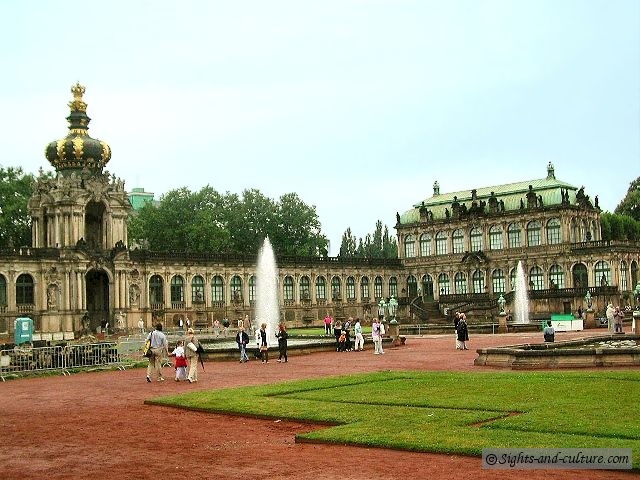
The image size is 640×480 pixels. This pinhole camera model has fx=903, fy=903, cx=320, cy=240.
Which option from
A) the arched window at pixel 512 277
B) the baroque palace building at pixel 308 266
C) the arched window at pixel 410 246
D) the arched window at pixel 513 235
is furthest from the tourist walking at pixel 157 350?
the arched window at pixel 410 246

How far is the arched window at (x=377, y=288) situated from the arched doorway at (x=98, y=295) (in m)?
36.2

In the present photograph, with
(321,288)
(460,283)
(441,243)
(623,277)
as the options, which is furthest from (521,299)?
(321,288)

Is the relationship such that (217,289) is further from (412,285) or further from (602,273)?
(602,273)

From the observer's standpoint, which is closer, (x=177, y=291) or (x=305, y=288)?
(x=177, y=291)

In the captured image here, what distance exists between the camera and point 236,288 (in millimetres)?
89312

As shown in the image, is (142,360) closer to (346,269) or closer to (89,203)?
(89,203)

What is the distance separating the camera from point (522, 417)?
62.8ft

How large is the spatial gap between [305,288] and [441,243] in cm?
1957

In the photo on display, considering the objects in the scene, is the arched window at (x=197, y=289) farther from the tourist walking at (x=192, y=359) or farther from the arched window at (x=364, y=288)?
the tourist walking at (x=192, y=359)

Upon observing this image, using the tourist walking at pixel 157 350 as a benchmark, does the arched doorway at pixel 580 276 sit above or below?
above

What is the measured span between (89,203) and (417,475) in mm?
64891

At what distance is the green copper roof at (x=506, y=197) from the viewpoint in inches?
3853

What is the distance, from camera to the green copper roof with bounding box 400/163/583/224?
97.9 m

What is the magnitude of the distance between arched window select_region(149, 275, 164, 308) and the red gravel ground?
5138cm
